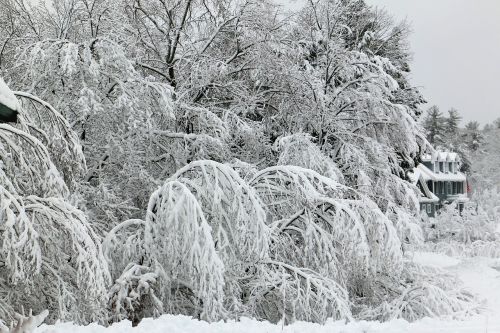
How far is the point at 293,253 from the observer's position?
11.1m

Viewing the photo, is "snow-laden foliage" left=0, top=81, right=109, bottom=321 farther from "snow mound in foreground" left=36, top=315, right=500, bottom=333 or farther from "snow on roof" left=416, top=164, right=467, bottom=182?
"snow on roof" left=416, top=164, right=467, bottom=182

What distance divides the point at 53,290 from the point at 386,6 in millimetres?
17909

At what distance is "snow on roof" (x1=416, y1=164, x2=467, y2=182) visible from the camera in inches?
1880

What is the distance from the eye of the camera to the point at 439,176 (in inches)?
1935

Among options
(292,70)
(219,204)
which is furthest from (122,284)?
(292,70)

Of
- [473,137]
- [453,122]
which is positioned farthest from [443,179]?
[473,137]

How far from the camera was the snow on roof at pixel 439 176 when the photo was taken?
47.8 meters

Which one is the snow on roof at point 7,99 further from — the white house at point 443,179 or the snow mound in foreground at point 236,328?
the white house at point 443,179

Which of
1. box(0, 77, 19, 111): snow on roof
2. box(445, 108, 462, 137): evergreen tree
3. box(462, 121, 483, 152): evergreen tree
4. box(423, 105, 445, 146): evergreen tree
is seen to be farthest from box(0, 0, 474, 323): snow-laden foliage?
box(462, 121, 483, 152): evergreen tree

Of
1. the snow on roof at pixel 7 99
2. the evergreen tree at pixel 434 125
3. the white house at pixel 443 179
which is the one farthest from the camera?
the evergreen tree at pixel 434 125

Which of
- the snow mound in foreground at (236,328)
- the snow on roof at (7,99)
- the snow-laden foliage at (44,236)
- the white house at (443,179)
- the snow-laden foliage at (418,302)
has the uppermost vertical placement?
the white house at (443,179)

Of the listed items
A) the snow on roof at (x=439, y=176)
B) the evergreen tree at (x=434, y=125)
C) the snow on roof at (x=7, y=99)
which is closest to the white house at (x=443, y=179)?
the snow on roof at (x=439, y=176)

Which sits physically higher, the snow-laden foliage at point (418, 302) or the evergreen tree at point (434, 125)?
the evergreen tree at point (434, 125)

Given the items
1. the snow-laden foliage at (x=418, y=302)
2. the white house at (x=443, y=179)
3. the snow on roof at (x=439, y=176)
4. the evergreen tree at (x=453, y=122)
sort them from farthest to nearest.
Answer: the evergreen tree at (x=453, y=122) < the white house at (x=443, y=179) < the snow on roof at (x=439, y=176) < the snow-laden foliage at (x=418, y=302)
